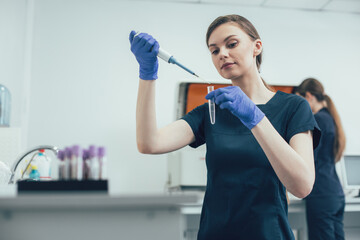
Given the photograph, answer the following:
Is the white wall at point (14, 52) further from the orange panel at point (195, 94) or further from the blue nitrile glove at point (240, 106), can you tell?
the blue nitrile glove at point (240, 106)

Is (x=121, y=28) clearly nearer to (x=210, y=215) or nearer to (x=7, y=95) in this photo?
(x=7, y=95)

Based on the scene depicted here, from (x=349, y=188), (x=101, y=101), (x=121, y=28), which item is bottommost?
(x=349, y=188)

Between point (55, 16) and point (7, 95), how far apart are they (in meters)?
0.76

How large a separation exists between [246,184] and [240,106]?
0.20 metres

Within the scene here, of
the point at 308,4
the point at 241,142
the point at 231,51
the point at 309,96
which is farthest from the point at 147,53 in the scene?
the point at 308,4

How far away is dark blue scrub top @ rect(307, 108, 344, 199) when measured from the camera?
219 centimetres

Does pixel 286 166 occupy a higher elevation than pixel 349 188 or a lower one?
higher

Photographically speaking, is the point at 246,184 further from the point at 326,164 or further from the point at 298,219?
the point at 298,219

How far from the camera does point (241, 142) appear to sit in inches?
38.6

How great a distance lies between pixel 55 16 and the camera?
9.95 feet

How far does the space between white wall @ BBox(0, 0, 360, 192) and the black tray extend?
2.13 metres

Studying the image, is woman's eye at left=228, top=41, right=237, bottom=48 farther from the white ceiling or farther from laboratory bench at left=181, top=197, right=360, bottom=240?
the white ceiling

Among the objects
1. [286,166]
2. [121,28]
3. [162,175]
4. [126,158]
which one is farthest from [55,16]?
[286,166]

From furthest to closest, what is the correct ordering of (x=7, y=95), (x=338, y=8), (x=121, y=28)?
(x=338, y=8) → (x=121, y=28) → (x=7, y=95)
